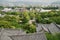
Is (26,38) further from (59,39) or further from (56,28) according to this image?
(56,28)

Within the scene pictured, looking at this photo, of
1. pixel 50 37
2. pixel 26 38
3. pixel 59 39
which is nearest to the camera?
pixel 26 38

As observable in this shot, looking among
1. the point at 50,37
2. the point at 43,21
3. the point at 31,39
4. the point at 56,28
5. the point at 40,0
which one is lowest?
the point at 40,0

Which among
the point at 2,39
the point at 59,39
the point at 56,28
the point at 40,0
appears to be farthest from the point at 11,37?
the point at 40,0

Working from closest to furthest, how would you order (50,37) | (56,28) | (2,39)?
(2,39)
(50,37)
(56,28)

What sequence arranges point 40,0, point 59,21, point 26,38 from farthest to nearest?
point 40,0 < point 59,21 < point 26,38

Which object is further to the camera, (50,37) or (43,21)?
(43,21)

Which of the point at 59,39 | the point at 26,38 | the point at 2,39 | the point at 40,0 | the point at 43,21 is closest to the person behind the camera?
the point at 2,39

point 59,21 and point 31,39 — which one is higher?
point 31,39

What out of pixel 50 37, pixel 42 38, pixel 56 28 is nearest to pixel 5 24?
pixel 56 28

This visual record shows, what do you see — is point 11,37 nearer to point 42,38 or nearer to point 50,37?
point 42,38
